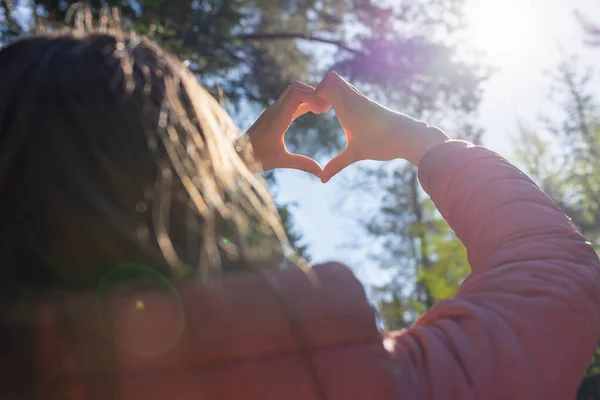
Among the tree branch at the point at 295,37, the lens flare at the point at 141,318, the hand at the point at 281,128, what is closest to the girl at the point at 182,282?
the lens flare at the point at 141,318

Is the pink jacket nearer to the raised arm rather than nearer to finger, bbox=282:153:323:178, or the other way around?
the raised arm

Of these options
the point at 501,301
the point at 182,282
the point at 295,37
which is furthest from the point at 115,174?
the point at 295,37

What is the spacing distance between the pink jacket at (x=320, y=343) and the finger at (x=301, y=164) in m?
0.59

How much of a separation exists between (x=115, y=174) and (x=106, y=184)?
0.02 m

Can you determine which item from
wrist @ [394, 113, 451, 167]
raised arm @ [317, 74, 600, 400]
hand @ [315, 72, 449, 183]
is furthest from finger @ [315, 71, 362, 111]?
raised arm @ [317, 74, 600, 400]

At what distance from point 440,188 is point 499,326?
35 cm

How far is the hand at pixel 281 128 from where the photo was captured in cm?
133

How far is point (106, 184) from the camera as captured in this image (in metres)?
0.71

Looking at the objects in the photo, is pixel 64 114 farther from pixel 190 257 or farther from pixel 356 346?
pixel 356 346

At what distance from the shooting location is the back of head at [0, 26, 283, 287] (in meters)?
0.67

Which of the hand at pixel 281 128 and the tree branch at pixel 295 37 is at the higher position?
the hand at pixel 281 128

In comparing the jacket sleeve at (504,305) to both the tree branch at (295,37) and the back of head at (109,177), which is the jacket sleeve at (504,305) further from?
the tree branch at (295,37)

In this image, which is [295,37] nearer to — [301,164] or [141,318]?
[301,164]

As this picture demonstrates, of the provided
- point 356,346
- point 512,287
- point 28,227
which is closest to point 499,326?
point 512,287
